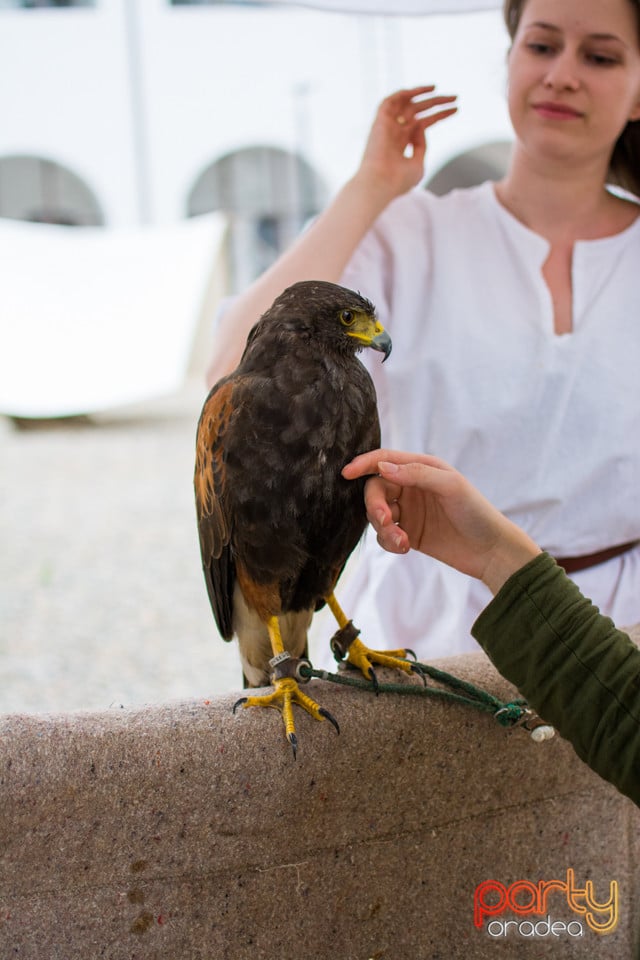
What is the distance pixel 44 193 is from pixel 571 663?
15.3 m

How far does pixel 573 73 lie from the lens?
1286 millimetres

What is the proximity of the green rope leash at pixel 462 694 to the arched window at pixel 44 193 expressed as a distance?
1436 cm

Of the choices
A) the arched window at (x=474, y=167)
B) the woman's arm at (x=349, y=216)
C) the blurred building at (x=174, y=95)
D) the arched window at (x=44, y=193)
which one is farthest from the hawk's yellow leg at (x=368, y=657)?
the arched window at (x=44, y=193)

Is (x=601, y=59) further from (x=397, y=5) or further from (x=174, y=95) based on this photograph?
(x=174, y=95)

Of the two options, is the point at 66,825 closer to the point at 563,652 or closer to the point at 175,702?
the point at 175,702

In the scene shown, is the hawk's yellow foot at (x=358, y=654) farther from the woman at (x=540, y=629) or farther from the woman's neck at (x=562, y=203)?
the woman's neck at (x=562, y=203)

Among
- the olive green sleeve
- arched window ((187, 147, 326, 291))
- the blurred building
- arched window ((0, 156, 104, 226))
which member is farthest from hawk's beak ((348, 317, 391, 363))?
arched window ((0, 156, 104, 226))

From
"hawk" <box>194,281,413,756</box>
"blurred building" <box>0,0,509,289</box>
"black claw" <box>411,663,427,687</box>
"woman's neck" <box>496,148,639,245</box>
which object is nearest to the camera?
"hawk" <box>194,281,413,756</box>

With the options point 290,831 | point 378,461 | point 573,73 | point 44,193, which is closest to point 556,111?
point 573,73

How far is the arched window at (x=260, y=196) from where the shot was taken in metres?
14.4

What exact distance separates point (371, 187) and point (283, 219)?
1446 cm

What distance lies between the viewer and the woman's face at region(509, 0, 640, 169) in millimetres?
1278

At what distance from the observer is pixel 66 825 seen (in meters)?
0.89

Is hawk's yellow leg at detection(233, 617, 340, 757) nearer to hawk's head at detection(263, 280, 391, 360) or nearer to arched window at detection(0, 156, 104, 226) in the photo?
hawk's head at detection(263, 280, 391, 360)
